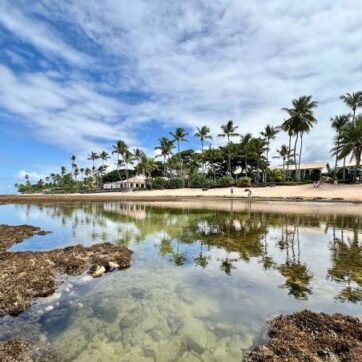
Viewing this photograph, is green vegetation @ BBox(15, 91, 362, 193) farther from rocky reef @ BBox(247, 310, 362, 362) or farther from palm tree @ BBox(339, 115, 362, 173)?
rocky reef @ BBox(247, 310, 362, 362)

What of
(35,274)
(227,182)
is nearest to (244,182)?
(227,182)

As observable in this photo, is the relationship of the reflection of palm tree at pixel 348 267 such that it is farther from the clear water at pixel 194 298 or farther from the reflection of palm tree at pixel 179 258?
the reflection of palm tree at pixel 179 258

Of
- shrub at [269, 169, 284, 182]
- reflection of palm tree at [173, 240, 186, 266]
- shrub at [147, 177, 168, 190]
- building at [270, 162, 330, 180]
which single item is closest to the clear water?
reflection of palm tree at [173, 240, 186, 266]

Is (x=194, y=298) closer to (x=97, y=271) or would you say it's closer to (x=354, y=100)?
(x=97, y=271)

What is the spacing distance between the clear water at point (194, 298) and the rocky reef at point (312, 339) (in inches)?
19.6

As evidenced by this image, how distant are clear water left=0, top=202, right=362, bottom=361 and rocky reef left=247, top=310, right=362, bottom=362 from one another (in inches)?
19.6

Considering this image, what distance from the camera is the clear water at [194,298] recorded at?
718 centimetres

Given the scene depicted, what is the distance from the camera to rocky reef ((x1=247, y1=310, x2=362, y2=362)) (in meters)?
6.25

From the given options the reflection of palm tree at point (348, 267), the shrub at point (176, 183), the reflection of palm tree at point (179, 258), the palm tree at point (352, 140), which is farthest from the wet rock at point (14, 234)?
the shrub at point (176, 183)

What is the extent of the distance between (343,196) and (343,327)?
49538 millimetres

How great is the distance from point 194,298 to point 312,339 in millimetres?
3876

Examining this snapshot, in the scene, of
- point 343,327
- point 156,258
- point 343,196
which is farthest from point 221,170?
point 343,327

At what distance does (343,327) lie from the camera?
7.30 m

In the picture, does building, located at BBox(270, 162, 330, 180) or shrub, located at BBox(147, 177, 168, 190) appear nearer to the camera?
building, located at BBox(270, 162, 330, 180)
